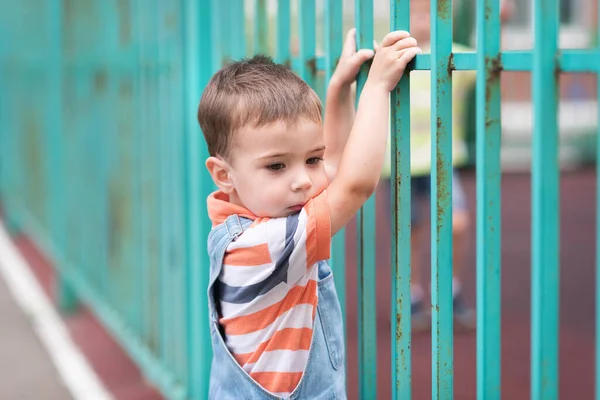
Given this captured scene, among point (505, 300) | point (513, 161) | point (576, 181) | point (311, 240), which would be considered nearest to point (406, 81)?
point (311, 240)

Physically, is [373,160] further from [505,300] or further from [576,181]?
[576,181]

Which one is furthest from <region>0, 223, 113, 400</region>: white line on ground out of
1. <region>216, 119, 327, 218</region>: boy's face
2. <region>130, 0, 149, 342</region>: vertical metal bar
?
<region>216, 119, 327, 218</region>: boy's face

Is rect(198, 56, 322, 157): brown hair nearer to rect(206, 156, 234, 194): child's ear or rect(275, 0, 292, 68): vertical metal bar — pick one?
rect(206, 156, 234, 194): child's ear

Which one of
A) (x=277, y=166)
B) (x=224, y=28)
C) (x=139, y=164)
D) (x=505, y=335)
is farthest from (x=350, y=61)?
(x=505, y=335)

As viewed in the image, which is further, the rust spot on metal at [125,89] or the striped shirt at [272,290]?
the rust spot on metal at [125,89]

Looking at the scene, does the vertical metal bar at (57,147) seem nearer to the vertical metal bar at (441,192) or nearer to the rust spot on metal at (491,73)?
the vertical metal bar at (441,192)

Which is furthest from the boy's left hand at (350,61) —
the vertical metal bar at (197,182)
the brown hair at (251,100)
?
the vertical metal bar at (197,182)

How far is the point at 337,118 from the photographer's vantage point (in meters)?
2.48

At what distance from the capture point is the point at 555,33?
1.80 metres

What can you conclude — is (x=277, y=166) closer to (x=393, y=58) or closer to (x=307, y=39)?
(x=393, y=58)

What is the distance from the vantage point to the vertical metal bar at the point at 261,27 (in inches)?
121

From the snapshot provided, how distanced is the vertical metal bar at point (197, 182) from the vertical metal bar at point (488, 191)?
1724 millimetres

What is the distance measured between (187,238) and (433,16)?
1876 millimetres

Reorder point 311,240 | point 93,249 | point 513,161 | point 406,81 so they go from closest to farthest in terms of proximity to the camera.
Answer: point 311,240, point 406,81, point 93,249, point 513,161
